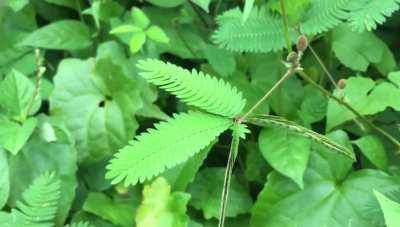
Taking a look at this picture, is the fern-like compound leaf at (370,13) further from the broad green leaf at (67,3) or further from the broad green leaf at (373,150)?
the broad green leaf at (67,3)

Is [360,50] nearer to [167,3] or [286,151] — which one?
[286,151]

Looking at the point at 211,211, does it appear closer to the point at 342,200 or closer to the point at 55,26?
the point at 342,200

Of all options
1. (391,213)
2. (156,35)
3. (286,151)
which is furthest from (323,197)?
(156,35)

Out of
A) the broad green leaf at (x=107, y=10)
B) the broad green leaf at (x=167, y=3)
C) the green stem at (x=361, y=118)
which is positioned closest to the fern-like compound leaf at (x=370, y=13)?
the green stem at (x=361, y=118)

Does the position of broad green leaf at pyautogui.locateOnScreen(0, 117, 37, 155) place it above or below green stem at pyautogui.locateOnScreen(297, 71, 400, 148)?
below

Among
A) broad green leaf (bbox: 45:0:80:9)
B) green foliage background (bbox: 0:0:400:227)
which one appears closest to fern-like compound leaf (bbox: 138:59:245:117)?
green foliage background (bbox: 0:0:400:227)

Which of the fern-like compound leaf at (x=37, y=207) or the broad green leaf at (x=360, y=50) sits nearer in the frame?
the fern-like compound leaf at (x=37, y=207)

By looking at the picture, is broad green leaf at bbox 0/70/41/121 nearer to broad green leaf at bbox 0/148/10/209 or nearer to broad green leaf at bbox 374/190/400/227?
broad green leaf at bbox 0/148/10/209
